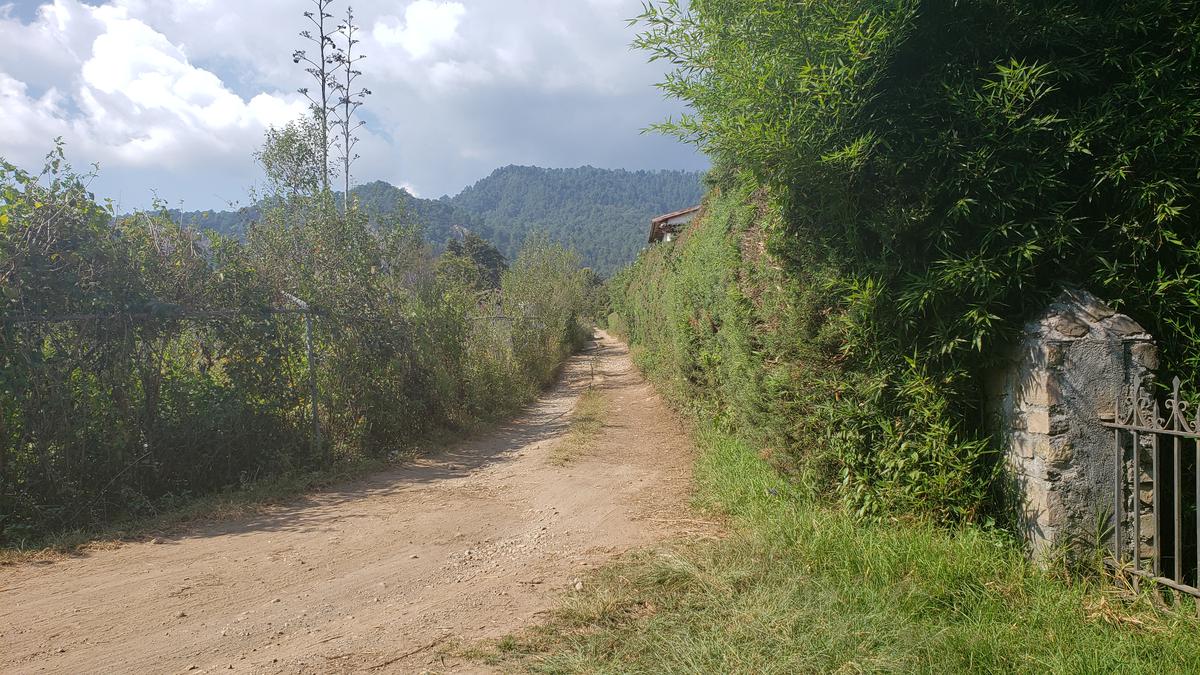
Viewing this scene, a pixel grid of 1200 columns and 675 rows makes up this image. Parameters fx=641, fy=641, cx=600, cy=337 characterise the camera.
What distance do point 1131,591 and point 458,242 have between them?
44912 millimetres

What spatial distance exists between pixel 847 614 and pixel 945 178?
2716 millimetres

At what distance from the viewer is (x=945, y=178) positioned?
4.07 metres

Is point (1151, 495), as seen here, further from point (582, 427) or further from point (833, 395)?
point (582, 427)

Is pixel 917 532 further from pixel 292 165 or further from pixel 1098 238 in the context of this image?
pixel 292 165

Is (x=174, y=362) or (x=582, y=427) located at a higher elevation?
(x=174, y=362)

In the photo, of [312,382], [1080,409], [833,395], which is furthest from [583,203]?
[1080,409]

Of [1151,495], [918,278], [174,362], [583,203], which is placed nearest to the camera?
[1151,495]

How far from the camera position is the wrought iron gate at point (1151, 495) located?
3.43m

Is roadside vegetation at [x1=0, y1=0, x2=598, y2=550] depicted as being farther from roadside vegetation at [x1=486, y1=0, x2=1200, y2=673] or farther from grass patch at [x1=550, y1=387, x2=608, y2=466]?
roadside vegetation at [x1=486, y1=0, x2=1200, y2=673]

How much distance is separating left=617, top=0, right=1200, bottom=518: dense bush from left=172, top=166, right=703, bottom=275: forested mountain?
222 ft

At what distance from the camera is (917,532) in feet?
13.2

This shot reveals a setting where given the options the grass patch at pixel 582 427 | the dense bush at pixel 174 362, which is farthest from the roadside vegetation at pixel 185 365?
the grass patch at pixel 582 427

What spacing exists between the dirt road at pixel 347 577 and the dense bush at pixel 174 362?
899 millimetres

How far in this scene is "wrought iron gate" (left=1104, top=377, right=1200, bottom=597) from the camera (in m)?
3.43
